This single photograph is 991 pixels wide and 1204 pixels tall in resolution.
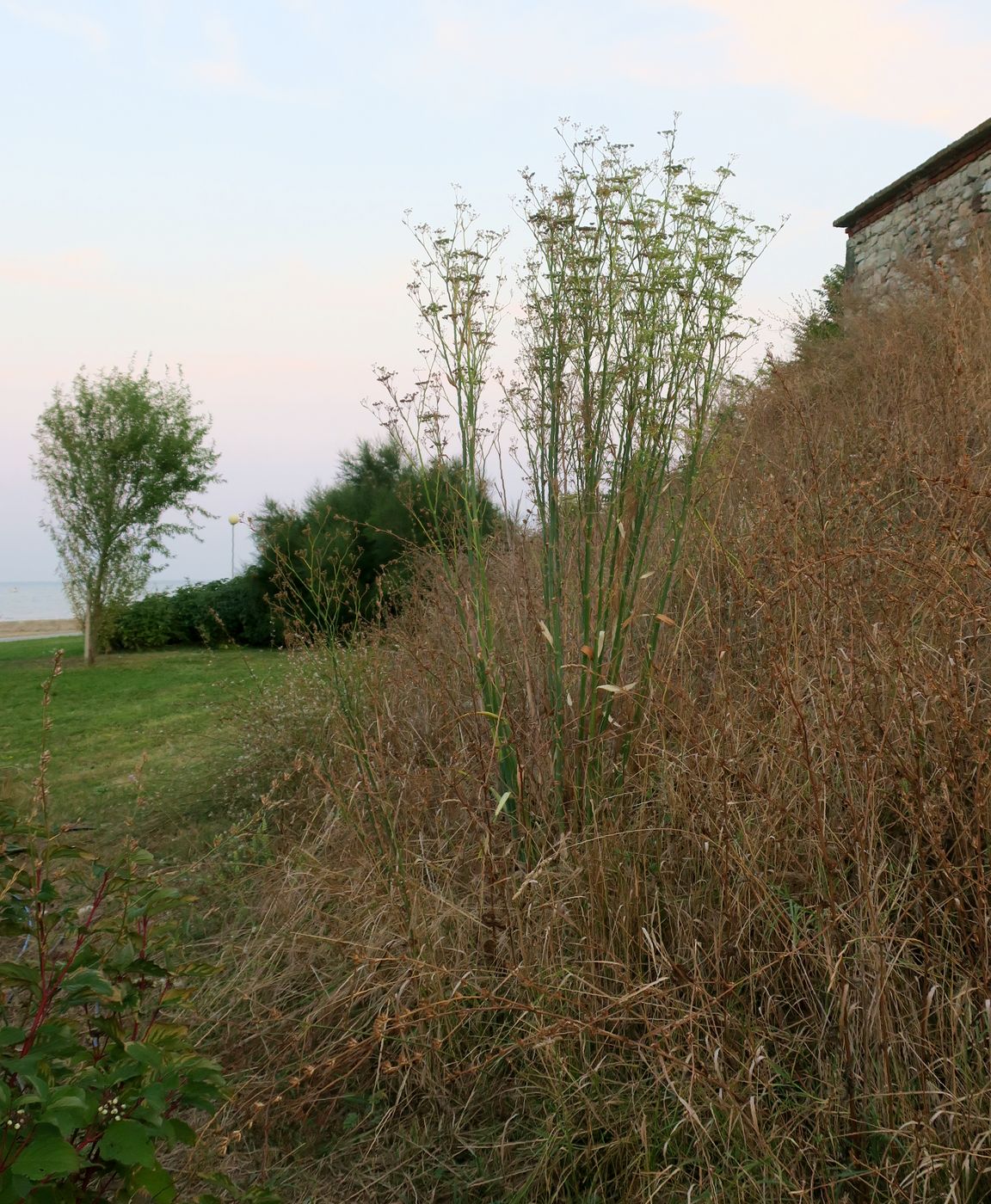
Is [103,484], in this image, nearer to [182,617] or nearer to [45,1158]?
[182,617]

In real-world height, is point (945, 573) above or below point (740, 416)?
below

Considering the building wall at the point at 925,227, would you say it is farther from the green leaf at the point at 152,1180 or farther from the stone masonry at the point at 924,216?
the green leaf at the point at 152,1180

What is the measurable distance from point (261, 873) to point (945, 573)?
2961 mm

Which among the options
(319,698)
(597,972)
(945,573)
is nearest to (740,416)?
(319,698)

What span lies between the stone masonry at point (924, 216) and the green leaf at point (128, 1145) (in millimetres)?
9547

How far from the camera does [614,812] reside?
9.97 ft

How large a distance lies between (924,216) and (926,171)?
0.50 m

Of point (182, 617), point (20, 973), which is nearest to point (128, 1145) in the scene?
point (20, 973)

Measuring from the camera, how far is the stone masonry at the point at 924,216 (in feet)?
34.3

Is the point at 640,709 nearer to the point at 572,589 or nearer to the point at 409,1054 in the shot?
the point at 572,589

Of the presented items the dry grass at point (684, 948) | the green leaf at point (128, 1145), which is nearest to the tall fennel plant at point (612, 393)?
the dry grass at point (684, 948)

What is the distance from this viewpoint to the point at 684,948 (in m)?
2.54

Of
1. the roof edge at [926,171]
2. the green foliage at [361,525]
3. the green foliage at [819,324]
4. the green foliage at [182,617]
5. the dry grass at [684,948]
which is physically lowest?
the dry grass at [684,948]

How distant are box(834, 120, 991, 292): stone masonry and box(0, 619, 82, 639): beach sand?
15985 mm
